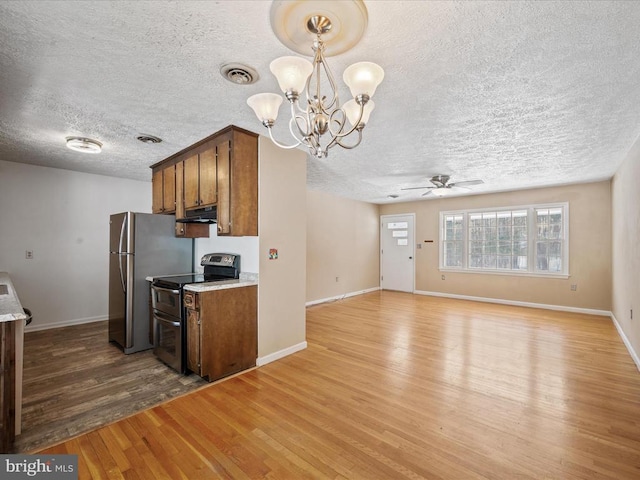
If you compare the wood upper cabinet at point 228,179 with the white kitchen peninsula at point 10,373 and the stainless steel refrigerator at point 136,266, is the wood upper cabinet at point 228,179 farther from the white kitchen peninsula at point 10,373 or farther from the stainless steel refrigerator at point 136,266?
the white kitchen peninsula at point 10,373

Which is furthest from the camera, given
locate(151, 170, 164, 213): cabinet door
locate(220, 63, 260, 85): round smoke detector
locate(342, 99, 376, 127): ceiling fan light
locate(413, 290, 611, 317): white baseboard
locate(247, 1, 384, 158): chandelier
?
locate(413, 290, 611, 317): white baseboard

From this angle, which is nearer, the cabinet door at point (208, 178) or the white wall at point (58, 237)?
the cabinet door at point (208, 178)

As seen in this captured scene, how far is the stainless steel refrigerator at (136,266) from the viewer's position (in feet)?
11.5

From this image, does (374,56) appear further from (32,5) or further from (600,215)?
(600,215)

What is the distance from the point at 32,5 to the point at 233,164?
160 cm

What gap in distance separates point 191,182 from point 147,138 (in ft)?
1.97

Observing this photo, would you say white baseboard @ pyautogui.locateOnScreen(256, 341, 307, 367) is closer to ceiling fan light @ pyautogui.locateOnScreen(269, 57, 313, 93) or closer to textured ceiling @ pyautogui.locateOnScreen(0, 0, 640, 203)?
textured ceiling @ pyautogui.locateOnScreen(0, 0, 640, 203)

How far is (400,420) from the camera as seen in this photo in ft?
7.18

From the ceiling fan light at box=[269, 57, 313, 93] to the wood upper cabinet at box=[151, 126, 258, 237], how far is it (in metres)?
1.52

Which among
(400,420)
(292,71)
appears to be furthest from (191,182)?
(400,420)

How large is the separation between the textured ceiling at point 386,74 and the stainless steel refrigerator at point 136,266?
0.90 meters

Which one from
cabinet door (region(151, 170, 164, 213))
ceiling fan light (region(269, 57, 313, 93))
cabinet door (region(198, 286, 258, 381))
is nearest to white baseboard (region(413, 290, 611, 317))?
cabinet door (region(198, 286, 258, 381))

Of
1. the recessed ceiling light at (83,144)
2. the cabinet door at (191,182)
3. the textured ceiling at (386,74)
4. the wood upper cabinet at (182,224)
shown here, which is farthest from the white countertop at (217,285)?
the recessed ceiling light at (83,144)

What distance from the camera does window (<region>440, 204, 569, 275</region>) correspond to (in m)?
5.73
